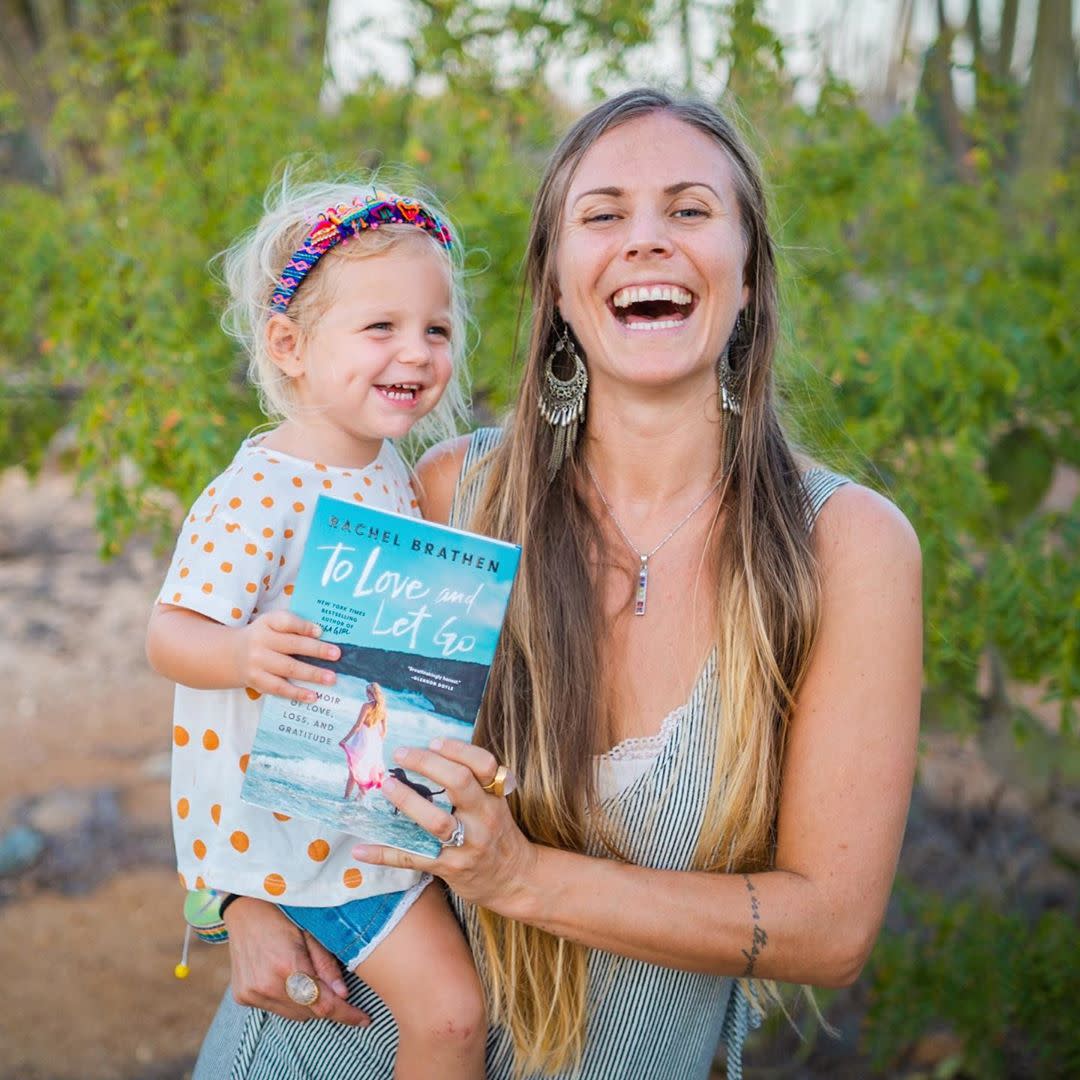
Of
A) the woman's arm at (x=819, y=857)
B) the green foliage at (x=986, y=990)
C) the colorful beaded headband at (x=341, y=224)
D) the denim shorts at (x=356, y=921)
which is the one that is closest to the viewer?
the woman's arm at (x=819, y=857)

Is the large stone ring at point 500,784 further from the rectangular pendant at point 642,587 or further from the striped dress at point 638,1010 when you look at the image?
the rectangular pendant at point 642,587

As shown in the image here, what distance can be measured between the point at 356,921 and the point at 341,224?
1.12m

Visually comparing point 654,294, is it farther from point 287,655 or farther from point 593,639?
point 287,655

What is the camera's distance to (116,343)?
121 inches

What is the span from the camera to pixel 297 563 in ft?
6.20

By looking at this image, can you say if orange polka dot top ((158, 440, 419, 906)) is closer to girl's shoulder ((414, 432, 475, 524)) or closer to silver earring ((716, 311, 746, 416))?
girl's shoulder ((414, 432, 475, 524))

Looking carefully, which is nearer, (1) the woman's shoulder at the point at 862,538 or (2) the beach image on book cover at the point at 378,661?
(2) the beach image on book cover at the point at 378,661

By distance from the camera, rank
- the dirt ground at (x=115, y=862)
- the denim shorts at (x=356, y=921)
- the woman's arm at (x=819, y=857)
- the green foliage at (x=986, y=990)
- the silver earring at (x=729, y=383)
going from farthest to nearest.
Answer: the dirt ground at (x=115, y=862), the green foliage at (x=986, y=990), the silver earring at (x=729, y=383), the denim shorts at (x=356, y=921), the woman's arm at (x=819, y=857)

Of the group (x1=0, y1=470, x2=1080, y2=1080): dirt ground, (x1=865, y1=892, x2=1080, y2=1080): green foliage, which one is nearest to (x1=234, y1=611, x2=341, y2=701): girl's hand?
(x1=0, y1=470, x2=1080, y2=1080): dirt ground

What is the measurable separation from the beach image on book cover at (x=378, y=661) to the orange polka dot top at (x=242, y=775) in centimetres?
25

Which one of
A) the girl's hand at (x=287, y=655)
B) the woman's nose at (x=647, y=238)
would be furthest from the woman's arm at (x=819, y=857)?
the woman's nose at (x=647, y=238)

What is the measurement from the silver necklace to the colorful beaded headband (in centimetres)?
56

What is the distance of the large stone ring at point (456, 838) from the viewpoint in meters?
1.64

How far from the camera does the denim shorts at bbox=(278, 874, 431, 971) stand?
1.89m
